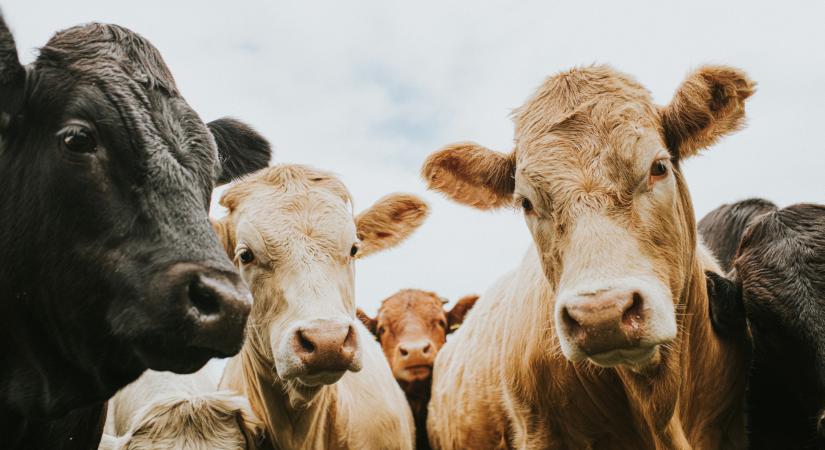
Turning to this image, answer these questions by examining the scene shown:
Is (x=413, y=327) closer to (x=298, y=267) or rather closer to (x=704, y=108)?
(x=298, y=267)

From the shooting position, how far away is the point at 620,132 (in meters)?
3.66

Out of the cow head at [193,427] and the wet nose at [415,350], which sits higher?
the cow head at [193,427]

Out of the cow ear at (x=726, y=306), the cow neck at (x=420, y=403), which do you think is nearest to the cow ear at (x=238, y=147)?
the cow ear at (x=726, y=306)

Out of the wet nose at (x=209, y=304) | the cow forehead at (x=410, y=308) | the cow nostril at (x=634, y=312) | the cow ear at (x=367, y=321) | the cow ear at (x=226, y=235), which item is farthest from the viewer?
the cow ear at (x=367, y=321)

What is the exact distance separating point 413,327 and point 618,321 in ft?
16.6

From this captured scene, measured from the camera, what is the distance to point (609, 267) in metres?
3.22

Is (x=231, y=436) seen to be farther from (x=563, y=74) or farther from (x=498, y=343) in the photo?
(x=563, y=74)

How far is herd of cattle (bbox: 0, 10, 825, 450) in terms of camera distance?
106 inches

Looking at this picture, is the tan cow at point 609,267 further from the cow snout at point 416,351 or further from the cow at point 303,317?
the cow snout at point 416,351

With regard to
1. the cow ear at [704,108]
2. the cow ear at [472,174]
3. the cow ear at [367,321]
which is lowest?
the cow ear at [367,321]

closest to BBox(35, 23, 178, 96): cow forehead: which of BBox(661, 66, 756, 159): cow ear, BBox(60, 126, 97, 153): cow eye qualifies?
BBox(60, 126, 97, 153): cow eye

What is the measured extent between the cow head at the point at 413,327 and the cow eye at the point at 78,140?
4906 millimetres

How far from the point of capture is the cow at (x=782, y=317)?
407cm

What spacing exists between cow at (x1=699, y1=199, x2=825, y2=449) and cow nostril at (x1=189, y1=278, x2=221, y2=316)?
3050mm
